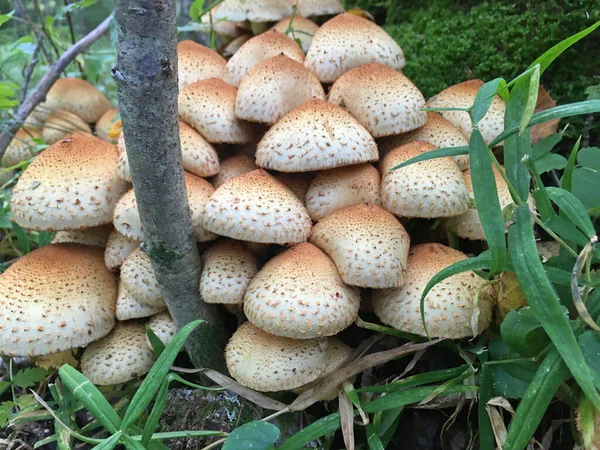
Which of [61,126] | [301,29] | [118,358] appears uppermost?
[301,29]

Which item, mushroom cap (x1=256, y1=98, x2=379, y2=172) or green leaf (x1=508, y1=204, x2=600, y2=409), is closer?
green leaf (x1=508, y1=204, x2=600, y2=409)

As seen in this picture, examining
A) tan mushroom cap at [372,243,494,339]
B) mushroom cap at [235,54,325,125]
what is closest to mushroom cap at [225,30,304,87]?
mushroom cap at [235,54,325,125]

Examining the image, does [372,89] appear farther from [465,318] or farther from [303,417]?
[303,417]

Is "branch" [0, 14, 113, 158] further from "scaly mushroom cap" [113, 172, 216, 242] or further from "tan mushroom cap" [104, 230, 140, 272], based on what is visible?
"scaly mushroom cap" [113, 172, 216, 242]

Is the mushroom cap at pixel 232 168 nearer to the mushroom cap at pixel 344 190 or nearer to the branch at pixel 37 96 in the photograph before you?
the mushroom cap at pixel 344 190

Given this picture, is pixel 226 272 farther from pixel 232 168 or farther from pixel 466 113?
pixel 466 113

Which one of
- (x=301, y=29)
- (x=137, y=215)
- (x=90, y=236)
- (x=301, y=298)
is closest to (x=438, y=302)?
(x=301, y=298)

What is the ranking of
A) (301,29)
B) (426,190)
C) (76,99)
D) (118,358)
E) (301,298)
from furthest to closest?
(76,99), (301,29), (118,358), (426,190), (301,298)
